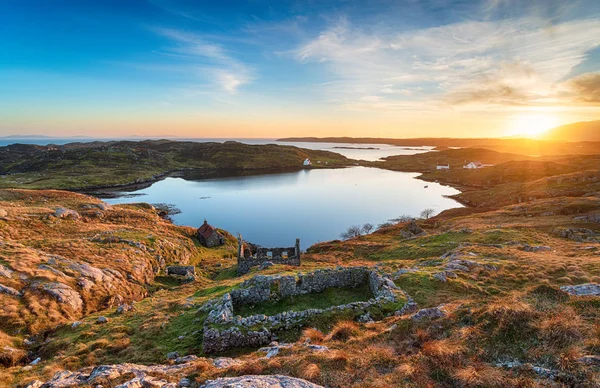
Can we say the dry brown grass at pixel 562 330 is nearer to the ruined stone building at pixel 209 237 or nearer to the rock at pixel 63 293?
Result: the rock at pixel 63 293

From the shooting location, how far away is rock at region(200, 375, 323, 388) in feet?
28.0

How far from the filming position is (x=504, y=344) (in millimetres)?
10602

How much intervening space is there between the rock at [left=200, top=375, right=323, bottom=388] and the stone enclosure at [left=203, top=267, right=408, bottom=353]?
591 centimetres

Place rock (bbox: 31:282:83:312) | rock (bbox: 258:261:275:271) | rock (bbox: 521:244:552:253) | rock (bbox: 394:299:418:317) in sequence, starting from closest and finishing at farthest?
rock (bbox: 394:299:418:317), rock (bbox: 31:282:83:312), rock (bbox: 521:244:552:253), rock (bbox: 258:261:275:271)

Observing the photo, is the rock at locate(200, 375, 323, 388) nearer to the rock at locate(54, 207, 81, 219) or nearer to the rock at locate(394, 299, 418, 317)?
the rock at locate(394, 299, 418, 317)

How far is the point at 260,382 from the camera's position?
8.75 m

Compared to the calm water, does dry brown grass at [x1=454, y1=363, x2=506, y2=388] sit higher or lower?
higher

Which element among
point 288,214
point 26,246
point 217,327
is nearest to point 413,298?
point 217,327

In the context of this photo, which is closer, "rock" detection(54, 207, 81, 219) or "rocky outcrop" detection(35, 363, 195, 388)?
"rocky outcrop" detection(35, 363, 195, 388)

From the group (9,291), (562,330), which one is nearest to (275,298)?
(562,330)

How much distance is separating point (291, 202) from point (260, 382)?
10012cm

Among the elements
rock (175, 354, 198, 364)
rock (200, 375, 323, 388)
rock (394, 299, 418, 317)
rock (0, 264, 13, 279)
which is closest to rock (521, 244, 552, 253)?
rock (394, 299, 418, 317)

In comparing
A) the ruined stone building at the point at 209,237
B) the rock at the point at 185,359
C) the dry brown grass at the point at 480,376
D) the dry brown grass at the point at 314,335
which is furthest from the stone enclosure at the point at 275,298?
the ruined stone building at the point at 209,237

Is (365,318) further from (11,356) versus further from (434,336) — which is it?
(11,356)
